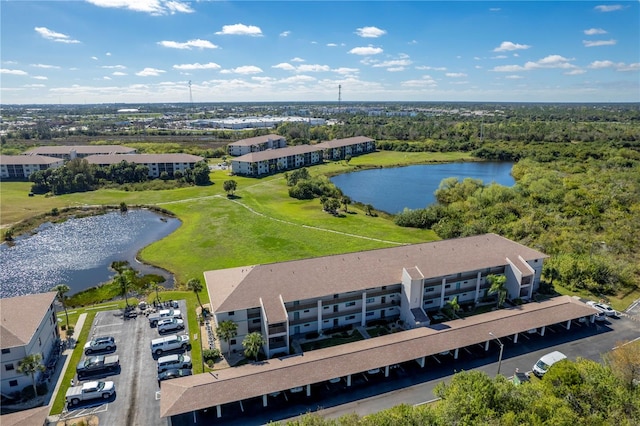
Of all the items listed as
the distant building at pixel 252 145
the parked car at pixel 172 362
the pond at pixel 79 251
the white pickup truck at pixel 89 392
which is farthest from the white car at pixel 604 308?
the distant building at pixel 252 145

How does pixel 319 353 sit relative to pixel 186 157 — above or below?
below

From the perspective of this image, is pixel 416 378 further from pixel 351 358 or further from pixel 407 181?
pixel 407 181

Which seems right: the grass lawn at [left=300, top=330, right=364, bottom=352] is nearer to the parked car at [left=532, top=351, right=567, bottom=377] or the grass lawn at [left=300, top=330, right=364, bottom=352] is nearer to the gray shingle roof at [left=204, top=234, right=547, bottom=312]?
the gray shingle roof at [left=204, top=234, right=547, bottom=312]

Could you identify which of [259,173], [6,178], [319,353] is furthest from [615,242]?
[6,178]

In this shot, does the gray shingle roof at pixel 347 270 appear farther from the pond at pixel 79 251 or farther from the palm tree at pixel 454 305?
the pond at pixel 79 251

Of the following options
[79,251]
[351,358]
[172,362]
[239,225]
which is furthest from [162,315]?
[239,225]

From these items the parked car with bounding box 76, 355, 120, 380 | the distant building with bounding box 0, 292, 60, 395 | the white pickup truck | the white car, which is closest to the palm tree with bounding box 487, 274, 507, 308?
the white car

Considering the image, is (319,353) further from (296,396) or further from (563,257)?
(563,257)
